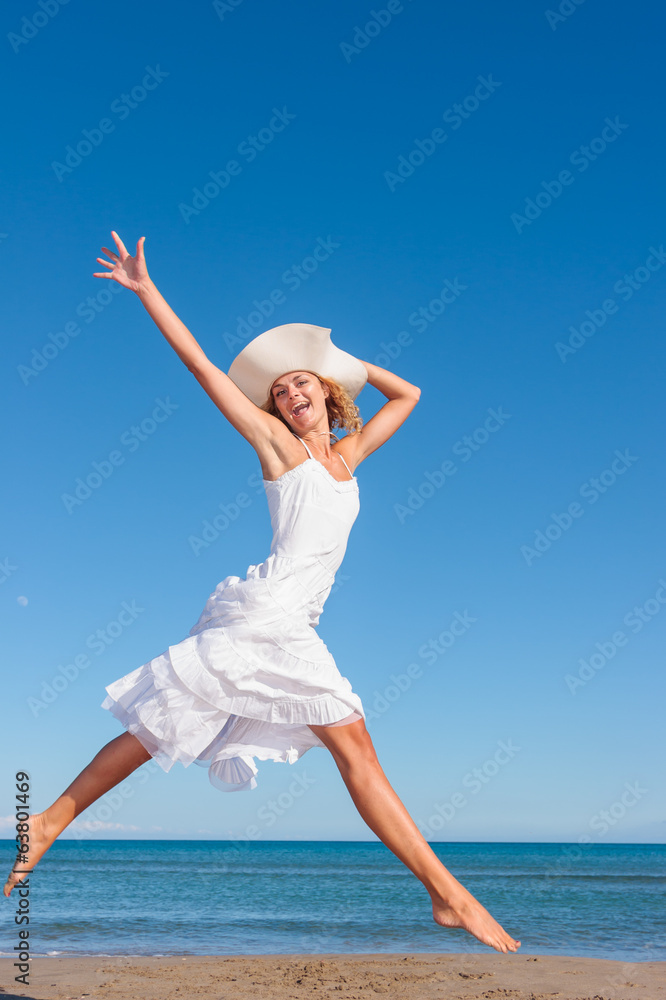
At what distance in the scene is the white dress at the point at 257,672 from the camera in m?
3.08

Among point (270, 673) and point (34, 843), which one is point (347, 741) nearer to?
point (270, 673)

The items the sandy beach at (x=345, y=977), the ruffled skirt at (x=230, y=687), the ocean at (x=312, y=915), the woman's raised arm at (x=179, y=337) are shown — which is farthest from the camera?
the ocean at (x=312, y=915)

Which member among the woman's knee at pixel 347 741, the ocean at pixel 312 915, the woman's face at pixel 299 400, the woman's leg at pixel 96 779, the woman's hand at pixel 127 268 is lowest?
the ocean at pixel 312 915

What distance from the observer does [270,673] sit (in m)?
3.09

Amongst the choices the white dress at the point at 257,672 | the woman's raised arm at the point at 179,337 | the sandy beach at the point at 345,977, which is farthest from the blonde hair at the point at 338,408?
the sandy beach at the point at 345,977

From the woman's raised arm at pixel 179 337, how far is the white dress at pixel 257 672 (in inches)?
13.1

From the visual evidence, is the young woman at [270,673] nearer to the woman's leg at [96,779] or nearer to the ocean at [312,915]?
the woman's leg at [96,779]

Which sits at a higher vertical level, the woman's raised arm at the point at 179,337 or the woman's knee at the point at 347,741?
the woman's raised arm at the point at 179,337

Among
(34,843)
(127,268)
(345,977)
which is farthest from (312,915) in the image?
(127,268)

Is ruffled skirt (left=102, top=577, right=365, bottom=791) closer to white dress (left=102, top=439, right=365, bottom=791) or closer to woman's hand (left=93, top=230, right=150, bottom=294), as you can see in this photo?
white dress (left=102, top=439, right=365, bottom=791)

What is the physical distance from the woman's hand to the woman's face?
73cm

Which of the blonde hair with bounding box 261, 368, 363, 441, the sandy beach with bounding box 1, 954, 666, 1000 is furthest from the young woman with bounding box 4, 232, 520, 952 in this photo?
the sandy beach with bounding box 1, 954, 666, 1000

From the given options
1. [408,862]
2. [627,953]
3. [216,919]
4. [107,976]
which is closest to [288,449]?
[408,862]

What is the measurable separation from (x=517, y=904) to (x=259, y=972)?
41.7 feet
